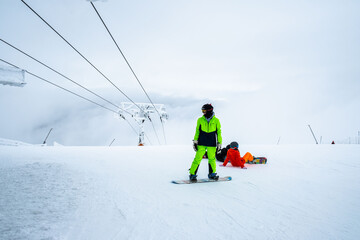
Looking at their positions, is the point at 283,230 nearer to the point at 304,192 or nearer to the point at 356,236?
the point at 356,236

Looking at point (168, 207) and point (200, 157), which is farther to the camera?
point (200, 157)

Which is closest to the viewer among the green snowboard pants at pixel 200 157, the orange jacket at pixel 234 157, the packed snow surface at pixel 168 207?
the packed snow surface at pixel 168 207

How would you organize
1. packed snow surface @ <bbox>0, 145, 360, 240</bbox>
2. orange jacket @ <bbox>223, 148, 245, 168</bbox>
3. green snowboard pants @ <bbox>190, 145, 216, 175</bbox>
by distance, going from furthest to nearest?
1. orange jacket @ <bbox>223, 148, 245, 168</bbox>
2. green snowboard pants @ <bbox>190, 145, 216, 175</bbox>
3. packed snow surface @ <bbox>0, 145, 360, 240</bbox>

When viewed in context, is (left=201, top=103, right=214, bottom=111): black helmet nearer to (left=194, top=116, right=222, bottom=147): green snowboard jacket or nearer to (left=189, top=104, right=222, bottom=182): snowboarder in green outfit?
(left=189, top=104, right=222, bottom=182): snowboarder in green outfit

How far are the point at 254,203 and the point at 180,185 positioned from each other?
4.97 feet

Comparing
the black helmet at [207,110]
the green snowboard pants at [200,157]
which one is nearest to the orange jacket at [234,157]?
the green snowboard pants at [200,157]

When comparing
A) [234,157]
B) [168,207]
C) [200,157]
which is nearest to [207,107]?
[200,157]

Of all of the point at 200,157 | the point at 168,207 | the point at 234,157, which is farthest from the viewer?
the point at 234,157

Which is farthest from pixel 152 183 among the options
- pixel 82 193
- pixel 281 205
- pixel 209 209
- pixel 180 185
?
pixel 281 205

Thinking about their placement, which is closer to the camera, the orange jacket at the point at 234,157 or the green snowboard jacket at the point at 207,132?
the green snowboard jacket at the point at 207,132

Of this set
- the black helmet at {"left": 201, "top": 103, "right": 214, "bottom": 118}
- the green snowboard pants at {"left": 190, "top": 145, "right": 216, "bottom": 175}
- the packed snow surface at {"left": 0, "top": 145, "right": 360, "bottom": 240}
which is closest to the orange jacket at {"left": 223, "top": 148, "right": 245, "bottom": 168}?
the packed snow surface at {"left": 0, "top": 145, "right": 360, "bottom": 240}

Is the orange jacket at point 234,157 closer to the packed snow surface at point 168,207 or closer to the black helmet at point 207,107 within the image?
the packed snow surface at point 168,207

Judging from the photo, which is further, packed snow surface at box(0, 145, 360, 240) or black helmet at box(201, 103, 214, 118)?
black helmet at box(201, 103, 214, 118)

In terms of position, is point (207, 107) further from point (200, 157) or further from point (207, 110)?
point (200, 157)
